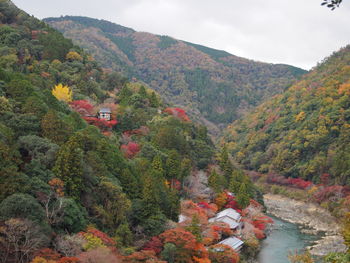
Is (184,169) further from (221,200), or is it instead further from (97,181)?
(97,181)

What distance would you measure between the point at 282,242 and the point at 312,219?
14.0 m

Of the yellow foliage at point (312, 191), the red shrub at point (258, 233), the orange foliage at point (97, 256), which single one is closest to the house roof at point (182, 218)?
the red shrub at point (258, 233)

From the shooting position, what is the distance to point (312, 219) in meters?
53.1

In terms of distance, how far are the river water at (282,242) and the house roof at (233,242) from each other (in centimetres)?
236

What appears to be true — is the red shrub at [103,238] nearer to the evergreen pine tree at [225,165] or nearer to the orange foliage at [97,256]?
the orange foliage at [97,256]

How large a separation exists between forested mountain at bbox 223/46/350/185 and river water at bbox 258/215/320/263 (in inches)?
676

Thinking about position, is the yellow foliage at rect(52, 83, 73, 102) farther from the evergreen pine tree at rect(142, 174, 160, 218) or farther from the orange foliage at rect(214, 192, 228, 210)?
the evergreen pine tree at rect(142, 174, 160, 218)

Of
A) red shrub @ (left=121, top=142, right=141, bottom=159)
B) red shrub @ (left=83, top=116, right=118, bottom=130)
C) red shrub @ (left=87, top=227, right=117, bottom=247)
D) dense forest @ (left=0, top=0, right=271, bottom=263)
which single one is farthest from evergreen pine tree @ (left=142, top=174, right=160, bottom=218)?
red shrub @ (left=83, top=116, right=118, bottom=130)

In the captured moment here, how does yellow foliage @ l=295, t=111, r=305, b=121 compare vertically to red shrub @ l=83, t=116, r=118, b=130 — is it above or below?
above

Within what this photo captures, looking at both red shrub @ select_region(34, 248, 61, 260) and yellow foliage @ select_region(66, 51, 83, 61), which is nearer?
red shrub @ select_region(34, 248, 61, 260)

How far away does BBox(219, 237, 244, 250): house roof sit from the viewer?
110 feet

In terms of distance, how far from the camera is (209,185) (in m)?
44.0

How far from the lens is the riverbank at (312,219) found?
126ft

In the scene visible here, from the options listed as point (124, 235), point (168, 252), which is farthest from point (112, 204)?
point (168, 252)
